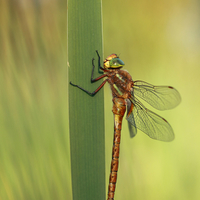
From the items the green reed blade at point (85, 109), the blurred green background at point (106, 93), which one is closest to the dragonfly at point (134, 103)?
the blurred green background at point (106, 93)

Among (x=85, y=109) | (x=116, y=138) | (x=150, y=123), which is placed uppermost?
(x=85, y=109)

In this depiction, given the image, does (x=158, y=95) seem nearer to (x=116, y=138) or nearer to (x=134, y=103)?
(x=134, y=103)

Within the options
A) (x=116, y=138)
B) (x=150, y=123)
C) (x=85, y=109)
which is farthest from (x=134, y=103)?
(x=85, y=109)

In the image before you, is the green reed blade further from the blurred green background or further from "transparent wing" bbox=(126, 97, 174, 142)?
"transparent wing" bbox=(126, 97, 174, 142)

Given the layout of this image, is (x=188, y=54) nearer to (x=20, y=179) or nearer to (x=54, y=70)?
(x=54, y=70)

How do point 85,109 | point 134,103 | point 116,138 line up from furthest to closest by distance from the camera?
point 134,103 < point 116,138 < point 85,109

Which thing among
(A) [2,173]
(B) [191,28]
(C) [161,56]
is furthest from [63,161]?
(B) [191,28]
